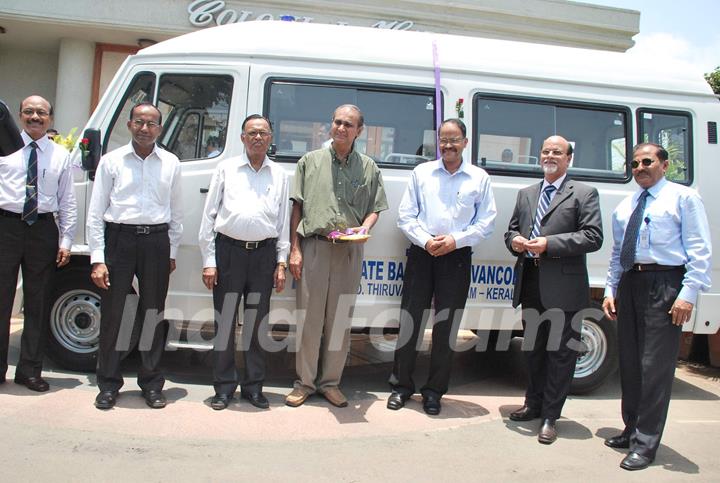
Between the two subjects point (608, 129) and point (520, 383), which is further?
point (520, 383)

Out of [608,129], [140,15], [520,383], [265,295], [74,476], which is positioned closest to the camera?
[74,476]

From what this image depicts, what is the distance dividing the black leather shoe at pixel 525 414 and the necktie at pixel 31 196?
3.88 meters

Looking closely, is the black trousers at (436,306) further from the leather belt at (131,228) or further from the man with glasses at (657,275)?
the leather belt at (131,228)

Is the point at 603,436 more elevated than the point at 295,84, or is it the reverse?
the point at 295,84

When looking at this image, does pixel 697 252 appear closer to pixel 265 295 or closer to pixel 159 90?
pixel 265 295

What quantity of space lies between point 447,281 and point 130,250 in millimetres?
2323

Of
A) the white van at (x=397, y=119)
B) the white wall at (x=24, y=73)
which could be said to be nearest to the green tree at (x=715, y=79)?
the white van at (x=397, y=119)

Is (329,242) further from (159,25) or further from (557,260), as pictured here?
(159,25)

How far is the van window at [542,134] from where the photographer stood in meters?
5.25

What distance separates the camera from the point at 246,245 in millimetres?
4551

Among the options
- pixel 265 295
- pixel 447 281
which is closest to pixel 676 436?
pixel 447 281

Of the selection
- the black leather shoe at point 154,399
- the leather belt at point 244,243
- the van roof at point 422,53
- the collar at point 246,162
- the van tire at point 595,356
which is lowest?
the black leather shoe at point 154,399

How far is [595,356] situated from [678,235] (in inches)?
73.9

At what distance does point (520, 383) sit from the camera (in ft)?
19.3
